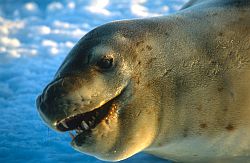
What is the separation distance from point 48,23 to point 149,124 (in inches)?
438

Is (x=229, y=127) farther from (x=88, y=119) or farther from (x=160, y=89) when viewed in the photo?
(x=88, y=119)

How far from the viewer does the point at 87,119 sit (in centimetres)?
355

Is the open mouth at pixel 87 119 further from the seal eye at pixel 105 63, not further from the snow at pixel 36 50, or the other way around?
the snow at pixel 36 50

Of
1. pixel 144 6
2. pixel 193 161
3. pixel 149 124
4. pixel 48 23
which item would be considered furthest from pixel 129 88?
pixel 48 23

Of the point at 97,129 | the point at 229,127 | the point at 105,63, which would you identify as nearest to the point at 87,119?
the point at 97,129

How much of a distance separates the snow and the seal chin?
8935 mm

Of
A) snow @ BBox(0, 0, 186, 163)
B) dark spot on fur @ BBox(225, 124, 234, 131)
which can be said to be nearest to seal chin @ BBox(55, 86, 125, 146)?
dark spot on fur @ BBox(225, 124, 234, 131)

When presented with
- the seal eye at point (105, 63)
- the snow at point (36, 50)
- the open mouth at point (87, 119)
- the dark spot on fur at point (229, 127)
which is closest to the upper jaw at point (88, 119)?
the open mouth at point (87, 119)

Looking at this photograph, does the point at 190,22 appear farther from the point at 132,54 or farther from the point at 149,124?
the point at 149,124

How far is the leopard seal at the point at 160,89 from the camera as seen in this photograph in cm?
354

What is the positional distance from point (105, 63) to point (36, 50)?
1133cm

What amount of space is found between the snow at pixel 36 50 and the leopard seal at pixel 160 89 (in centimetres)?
858

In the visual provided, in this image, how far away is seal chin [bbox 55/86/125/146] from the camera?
353 centimetres

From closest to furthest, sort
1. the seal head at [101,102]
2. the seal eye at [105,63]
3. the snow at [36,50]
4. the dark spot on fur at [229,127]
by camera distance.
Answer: the seal head at [101,102] → the seal eye at [105,63] → the dark spot on fur at [229,127] → the snow at [36,50]
